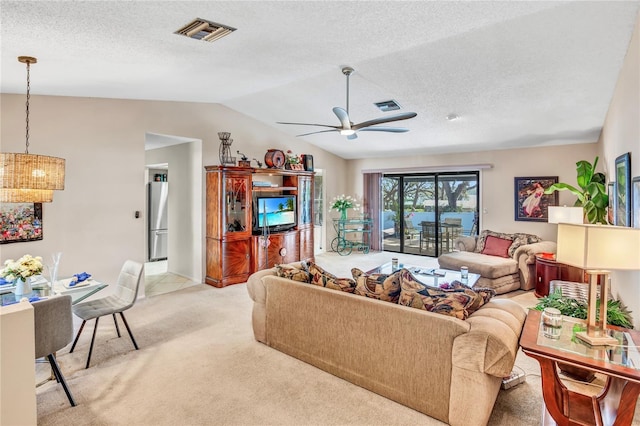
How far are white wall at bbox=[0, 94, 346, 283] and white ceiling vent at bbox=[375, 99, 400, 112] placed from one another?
280cm

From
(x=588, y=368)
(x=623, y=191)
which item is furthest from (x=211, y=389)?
(x=623, y=191)

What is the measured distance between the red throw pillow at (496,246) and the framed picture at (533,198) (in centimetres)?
83

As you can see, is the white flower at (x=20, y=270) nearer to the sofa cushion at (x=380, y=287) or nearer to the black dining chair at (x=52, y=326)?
the black dining chair at (x=52, y=326)

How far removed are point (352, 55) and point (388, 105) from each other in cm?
156

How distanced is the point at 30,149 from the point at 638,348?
5579 mm

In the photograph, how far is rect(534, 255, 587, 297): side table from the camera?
190 inches

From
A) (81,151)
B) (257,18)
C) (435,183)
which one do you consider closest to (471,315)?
(257,18)

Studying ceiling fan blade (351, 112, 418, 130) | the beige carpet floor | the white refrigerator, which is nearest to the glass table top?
the beige carpet floor

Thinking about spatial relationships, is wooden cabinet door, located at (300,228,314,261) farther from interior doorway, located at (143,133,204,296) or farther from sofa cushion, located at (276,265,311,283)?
sofa cushion, located at (276,265,311,283)

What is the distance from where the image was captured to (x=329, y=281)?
2.96 m

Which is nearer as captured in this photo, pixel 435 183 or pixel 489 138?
pixel 489 138

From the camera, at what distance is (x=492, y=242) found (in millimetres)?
6137

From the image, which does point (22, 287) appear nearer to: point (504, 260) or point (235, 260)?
point (235, 260)

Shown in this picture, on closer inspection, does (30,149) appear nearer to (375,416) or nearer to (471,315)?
(375,416)
